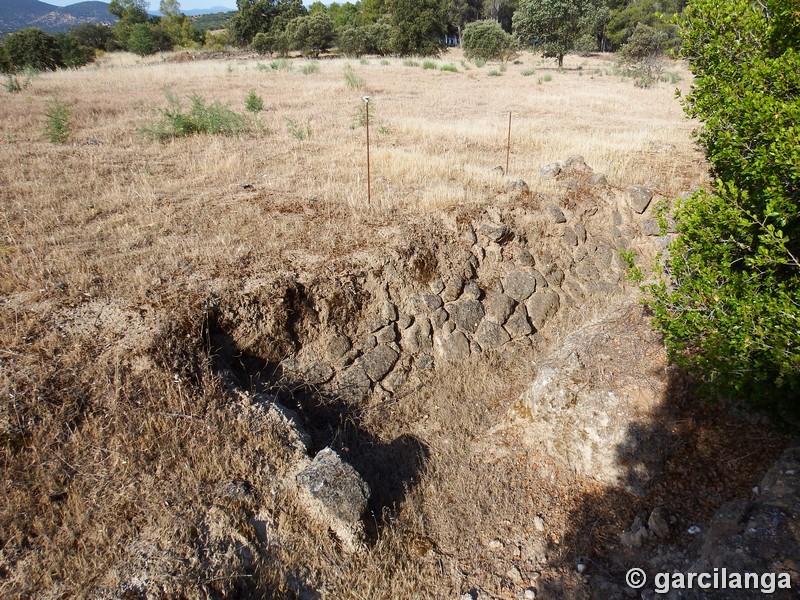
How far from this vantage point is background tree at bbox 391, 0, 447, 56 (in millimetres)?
36188

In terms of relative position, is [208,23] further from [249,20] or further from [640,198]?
[640,198]

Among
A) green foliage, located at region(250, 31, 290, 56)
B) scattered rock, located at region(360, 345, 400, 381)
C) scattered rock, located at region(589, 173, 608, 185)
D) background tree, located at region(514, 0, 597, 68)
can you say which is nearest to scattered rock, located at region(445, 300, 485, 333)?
scattered rock, located at region(360, 345, 400, 381)

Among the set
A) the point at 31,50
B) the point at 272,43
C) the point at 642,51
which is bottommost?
the point at 642,51

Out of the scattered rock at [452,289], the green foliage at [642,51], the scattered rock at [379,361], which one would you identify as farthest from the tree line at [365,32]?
the scattered rock at [379,361]

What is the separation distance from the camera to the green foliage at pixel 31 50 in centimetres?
2911

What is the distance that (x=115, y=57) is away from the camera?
39.9 meters

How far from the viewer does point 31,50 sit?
2948 cm

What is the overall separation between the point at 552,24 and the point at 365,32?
1529 cm

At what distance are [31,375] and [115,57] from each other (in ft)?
151

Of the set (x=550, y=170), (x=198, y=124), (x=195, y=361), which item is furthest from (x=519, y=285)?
(x=198, y=124)

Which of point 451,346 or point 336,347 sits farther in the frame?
Result: point 451,346

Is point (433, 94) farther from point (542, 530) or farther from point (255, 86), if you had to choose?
→ point (542, 530)

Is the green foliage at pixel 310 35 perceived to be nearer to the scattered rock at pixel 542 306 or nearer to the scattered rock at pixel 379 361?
the scattered rock at pixel 542 306

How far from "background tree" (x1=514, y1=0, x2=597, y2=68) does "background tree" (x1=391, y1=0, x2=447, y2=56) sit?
6400mm
